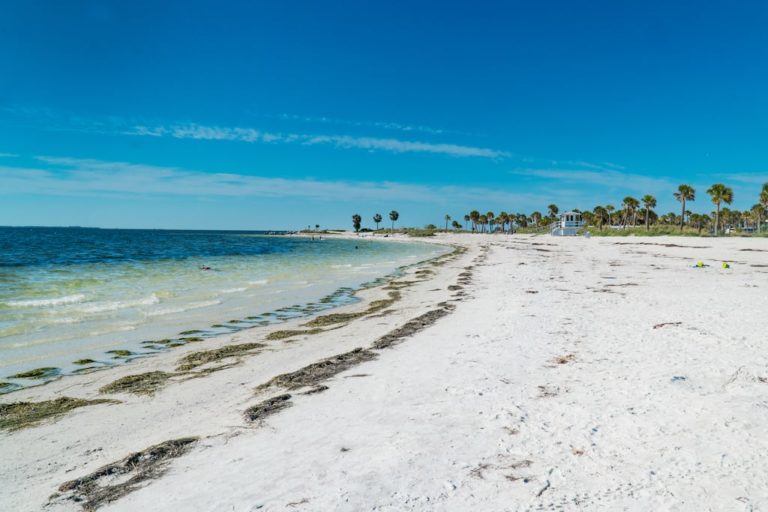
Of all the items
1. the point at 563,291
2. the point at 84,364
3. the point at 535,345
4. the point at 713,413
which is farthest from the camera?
the point at 563,291

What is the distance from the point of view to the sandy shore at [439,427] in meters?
4.18

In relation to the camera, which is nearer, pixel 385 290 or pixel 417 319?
pixel 417 319

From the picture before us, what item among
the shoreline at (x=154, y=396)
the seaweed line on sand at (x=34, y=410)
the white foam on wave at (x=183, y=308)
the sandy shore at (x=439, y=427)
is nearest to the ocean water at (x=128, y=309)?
the white foam on wave at (x=183, y=308)

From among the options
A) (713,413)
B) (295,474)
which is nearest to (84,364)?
(295,474)

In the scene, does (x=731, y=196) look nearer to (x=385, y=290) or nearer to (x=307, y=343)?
(x=385, y=290)

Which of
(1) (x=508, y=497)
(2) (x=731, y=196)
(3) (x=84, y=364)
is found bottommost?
(3) (x=84, y=364)

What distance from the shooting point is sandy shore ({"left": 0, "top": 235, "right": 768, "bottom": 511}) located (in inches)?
165

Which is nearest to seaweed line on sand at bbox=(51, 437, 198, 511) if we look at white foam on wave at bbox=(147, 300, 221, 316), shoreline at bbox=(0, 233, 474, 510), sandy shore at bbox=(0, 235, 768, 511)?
sandy shore at bbox=(0, 235, 768, 511)

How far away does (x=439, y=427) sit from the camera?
5543 mm

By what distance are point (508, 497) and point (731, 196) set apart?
96.0 meters

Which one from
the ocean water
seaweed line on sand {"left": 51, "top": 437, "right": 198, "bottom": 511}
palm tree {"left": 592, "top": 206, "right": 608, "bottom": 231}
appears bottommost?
the ocean water

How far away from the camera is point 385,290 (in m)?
22.8

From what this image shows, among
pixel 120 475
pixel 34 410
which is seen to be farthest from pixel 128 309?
pixel 120 475

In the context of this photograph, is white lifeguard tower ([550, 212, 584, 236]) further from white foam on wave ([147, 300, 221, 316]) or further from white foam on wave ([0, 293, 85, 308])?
white foam on wave ([0, 293, 85, 308])
